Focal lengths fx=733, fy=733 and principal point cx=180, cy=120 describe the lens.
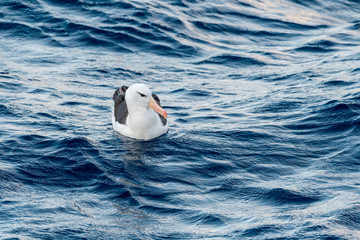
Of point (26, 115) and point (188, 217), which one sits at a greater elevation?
point (188, 217)

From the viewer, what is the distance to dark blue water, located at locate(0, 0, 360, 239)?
30.4 ft

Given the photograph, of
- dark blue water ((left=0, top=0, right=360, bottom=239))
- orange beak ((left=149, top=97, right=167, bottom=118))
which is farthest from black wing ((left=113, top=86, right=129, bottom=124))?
orange beak ((left=149, top=97, right=167, bottom=118))

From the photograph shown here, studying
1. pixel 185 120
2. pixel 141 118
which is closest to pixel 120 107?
pixel 141 118

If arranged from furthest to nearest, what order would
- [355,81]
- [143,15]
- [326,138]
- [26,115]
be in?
[143,15] → [355,81] → [26,115] → [326,138]

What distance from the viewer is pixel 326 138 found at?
12.4 m

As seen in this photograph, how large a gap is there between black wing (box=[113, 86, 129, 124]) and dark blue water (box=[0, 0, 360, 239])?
33 centimetres

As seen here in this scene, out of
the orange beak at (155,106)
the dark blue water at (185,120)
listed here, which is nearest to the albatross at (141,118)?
the orange beak at (155,106)

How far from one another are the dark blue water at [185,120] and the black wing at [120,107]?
33 centimetres

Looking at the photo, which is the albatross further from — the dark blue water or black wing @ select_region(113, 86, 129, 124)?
the dark blue water

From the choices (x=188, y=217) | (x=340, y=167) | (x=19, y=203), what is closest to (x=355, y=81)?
(x=340, y=167)

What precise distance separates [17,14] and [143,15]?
3.52 meters

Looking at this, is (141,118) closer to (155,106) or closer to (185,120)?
(155,106)

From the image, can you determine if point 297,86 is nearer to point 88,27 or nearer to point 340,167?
point 340,167

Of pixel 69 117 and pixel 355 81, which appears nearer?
pixel 69 117
